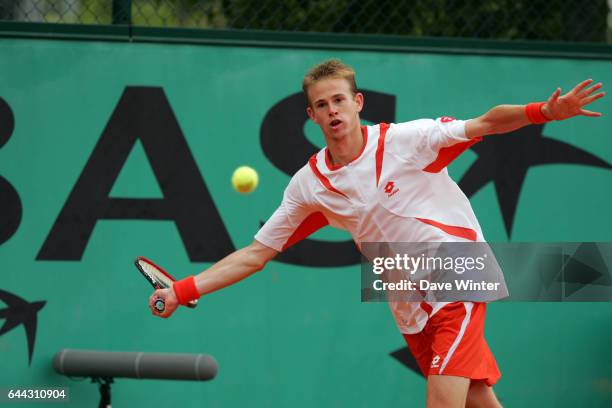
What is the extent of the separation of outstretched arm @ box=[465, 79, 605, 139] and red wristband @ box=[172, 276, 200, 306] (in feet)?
4.85

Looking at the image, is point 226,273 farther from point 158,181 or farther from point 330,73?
point 158,181

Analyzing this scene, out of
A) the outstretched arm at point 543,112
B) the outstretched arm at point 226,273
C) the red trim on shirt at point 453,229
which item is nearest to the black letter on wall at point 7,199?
the outstretched arm at point 226,273

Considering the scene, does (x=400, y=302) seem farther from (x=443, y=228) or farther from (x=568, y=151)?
(x=568, y=151)

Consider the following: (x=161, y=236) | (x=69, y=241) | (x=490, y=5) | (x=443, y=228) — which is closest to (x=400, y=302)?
(x=443, y=228)

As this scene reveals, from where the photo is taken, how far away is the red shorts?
405 centimetres

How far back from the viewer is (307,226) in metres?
4.60

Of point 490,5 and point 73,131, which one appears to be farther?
point 490,5

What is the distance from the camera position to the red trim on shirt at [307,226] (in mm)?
4574

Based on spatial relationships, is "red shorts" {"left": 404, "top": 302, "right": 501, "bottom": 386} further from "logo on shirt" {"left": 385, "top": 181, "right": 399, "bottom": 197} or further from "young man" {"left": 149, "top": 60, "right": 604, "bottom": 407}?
"logo on shirt" {"left": 385, "top": 181, "right": 399, "bottom": 197}

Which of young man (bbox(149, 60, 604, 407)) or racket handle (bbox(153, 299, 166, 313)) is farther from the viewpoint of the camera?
racket handle (bbox(153, 299, 166, 313))

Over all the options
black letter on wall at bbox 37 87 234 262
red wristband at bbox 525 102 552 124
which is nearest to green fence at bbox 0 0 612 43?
black letter on wall at bbox 37 87 234 262

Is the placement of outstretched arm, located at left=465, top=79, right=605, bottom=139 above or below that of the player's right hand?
above

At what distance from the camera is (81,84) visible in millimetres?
5777

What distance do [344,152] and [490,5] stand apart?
11.8 ft
